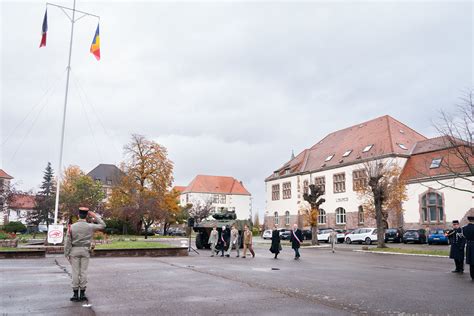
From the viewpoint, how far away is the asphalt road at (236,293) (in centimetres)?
773

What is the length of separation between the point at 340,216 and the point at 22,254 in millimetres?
41164

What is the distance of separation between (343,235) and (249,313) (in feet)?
132

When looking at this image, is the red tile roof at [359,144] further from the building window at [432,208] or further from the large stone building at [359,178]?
the building window at [432,208]

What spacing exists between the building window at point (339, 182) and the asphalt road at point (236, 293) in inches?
1586

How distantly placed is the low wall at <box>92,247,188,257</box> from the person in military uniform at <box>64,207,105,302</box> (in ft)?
42.7

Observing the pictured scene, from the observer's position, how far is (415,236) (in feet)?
129

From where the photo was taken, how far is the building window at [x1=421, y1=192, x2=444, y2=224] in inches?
1682

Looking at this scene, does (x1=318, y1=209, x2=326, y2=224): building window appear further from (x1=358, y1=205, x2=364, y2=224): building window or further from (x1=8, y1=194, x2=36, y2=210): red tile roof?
(x1=8, y1=194, x2=36, y2=210): red tile roof

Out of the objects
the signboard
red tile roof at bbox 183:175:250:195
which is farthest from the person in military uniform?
red tile roof at bbox 183:175:250:195

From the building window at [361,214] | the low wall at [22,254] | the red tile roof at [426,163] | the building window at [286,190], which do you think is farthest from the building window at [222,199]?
the low wall at [22,254]

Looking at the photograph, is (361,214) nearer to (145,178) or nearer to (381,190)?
(381,190)

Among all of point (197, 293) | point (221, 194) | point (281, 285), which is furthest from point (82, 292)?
point (221, 194)

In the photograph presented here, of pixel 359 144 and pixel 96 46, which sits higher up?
pixel 96 46

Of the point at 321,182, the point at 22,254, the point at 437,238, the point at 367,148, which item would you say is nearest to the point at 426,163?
A: the point at 367,148
